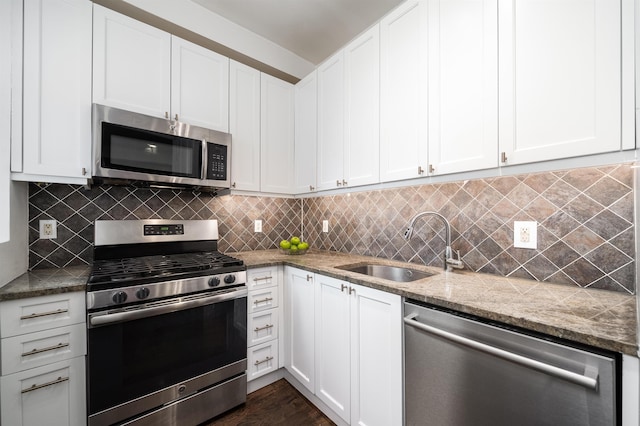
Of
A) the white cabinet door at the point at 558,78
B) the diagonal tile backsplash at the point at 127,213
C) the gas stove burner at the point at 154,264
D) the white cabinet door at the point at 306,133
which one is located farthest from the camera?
the white cabinet door at the point at 306,133

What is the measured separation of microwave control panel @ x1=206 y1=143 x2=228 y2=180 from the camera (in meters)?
1.98

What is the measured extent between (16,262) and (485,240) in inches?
102

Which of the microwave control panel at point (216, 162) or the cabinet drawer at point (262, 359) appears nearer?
the cabinet drawer at point (262, 359)

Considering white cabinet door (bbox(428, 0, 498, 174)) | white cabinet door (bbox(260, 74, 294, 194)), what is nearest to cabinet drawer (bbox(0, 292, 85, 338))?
white cabinet door (bbox(260, 74, 294, 194))

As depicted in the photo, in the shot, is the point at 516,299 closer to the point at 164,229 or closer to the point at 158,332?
the point at 158,332

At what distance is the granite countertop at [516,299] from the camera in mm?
751

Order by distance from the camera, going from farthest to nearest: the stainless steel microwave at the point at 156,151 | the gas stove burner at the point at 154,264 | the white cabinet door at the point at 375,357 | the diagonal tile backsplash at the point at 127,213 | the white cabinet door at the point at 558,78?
the diagonal tile backsplash at the point at 127,213 → the stainless steel microwave at the point at 156,151 → the gas stove burner at the point at 154,264 → the white cabinet door at the point at 375,357 → the white cabinet door at the point at 558,78

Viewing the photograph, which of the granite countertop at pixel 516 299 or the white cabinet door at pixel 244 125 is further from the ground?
the white cabinet door at pixel 244 125

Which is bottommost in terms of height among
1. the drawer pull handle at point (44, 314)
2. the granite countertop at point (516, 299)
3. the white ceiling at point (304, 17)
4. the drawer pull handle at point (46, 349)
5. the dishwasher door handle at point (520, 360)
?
the drawer pull handle at point (46, 349)

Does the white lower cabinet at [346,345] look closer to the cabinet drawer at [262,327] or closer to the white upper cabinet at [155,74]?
the cabinet drawer at [262,327]

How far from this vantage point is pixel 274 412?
5.65ft

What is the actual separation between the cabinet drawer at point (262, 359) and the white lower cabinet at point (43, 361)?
2.91 ft

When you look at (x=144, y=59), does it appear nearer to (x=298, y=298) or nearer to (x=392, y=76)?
(x=392, y=76)

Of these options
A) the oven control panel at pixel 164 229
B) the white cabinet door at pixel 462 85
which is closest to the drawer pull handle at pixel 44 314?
the oven control panel at pixel 164 229
